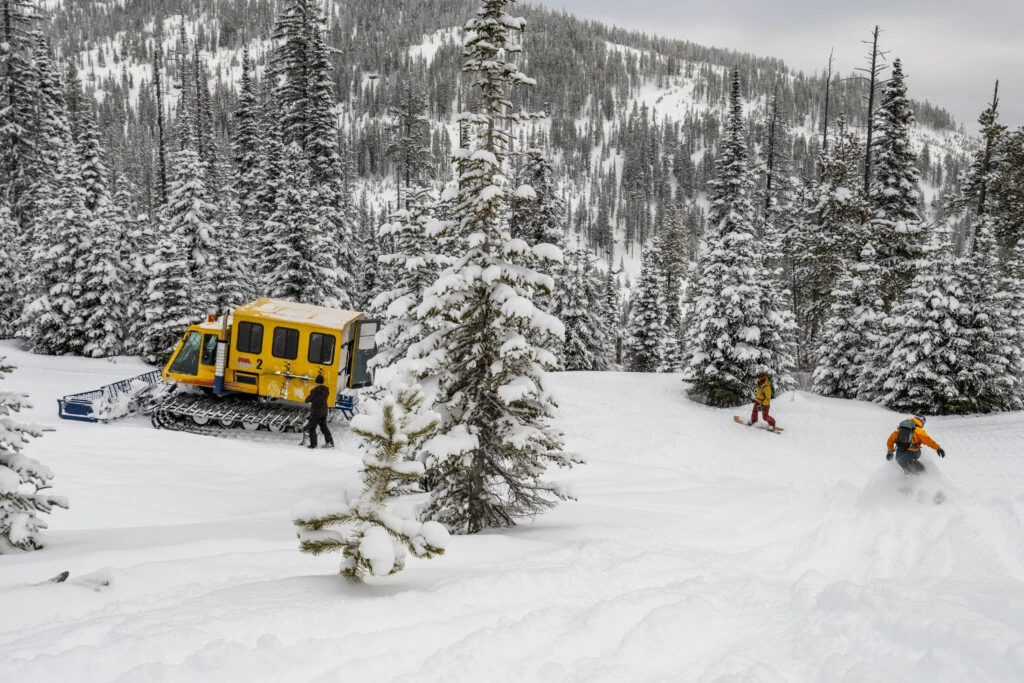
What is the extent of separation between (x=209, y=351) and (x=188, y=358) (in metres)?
0.66

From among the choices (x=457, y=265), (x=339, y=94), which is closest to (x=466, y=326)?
(x=457, y=265)

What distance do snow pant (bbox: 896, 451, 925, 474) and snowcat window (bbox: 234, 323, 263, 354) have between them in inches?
584

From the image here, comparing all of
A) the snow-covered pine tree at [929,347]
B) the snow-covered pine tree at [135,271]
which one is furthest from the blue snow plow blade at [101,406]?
the snow-covered pine tree at [929,347]

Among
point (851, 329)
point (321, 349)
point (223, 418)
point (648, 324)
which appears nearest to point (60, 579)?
point (223, 418)

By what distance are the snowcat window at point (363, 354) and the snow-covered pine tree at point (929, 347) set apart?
696 inches

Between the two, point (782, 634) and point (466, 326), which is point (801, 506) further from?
point (466, 326)

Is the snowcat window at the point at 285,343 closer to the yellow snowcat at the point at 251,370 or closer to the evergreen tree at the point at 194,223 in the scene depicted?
the yellow snowcat at the point at 251,370

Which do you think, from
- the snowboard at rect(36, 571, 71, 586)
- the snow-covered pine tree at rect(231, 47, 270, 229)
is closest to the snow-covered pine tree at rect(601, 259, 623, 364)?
the snow-covered pine tree at rect(231, 47, 270, 229)

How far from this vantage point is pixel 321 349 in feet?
52.2

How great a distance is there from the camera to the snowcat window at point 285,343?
15789 millimetres

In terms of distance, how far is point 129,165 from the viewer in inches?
3696

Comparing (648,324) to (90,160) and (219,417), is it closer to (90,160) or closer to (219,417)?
(219,417)

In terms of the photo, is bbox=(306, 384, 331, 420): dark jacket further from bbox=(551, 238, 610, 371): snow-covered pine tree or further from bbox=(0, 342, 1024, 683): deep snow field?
bbox=(551, 238, 610, 371): snow-covered pine tree

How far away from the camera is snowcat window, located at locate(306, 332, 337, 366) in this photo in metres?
15.9
